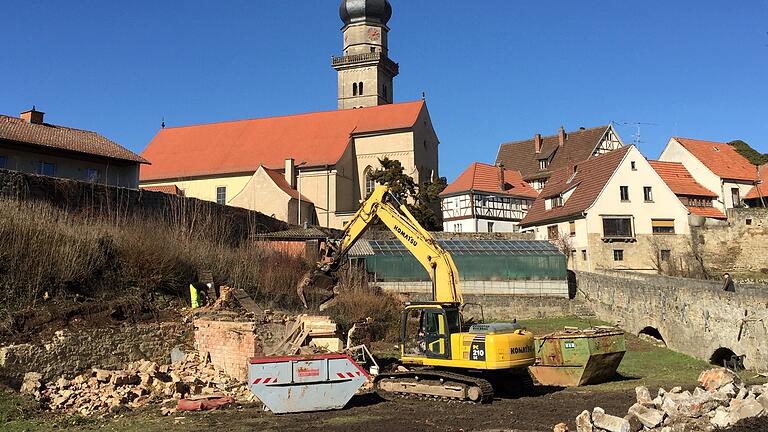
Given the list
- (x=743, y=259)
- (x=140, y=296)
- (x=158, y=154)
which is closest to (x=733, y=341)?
(x=140, y=296)

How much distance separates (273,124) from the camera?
6125 cm

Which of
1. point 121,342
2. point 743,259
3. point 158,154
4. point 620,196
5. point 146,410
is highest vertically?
point 158,154

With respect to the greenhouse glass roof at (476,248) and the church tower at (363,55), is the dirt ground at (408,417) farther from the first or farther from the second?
the church tower at (363,55)

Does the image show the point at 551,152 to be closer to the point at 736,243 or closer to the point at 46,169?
the point at 736,243

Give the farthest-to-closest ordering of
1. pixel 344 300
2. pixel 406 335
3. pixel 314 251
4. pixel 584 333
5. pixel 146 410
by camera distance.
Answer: pixel 314 251 → pixel 344 300 → pixel 584 333 → pixel 406 335 → pixel 146 410

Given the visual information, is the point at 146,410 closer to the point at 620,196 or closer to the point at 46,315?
the point at 46,315

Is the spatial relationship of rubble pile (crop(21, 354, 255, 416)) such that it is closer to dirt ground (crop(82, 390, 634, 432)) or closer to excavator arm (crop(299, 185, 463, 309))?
dirt ground (crop(82, 390, 634, 432))

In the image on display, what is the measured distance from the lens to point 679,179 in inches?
1705

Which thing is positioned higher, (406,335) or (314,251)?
(314,251)

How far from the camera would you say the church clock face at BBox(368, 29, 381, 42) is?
6838 centimetres

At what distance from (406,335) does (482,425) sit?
4.45 meters

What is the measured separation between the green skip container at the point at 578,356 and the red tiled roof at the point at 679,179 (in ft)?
92.3

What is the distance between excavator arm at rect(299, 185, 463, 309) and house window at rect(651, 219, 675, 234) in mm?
26065

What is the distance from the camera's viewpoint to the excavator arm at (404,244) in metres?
15.5
